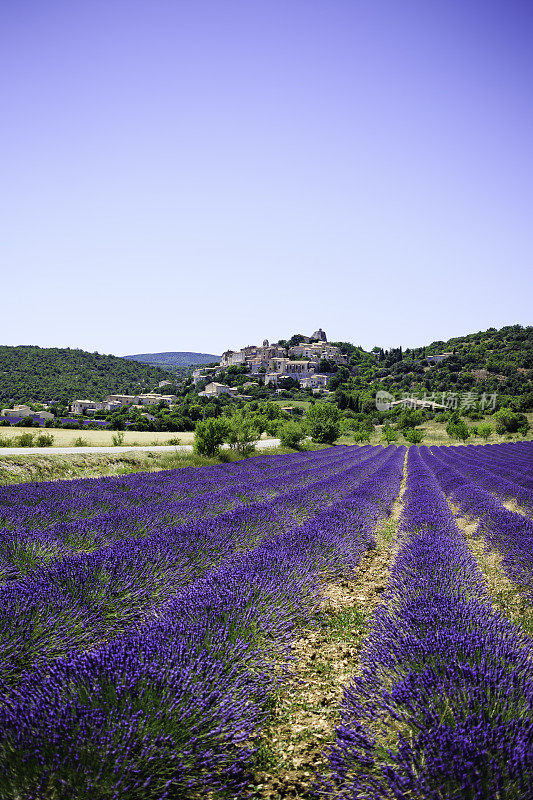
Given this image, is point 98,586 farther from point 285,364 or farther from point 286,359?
point 286,359

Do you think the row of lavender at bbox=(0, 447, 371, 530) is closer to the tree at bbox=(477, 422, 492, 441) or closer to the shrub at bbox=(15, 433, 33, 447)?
the shrub at bbox=(15, 433, 33, 447)

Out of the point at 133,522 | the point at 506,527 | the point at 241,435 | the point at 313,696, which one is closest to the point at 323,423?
the point at 241,435

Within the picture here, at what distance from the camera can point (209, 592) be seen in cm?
318

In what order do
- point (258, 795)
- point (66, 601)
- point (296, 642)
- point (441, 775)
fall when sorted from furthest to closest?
point (296, 642), point (66, 601), point (258, 795), point (441, 775)

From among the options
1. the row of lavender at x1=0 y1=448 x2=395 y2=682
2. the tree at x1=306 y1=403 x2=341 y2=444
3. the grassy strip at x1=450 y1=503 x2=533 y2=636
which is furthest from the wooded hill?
the row of lavender at x1=0 y1=448 x2=395 y2=682

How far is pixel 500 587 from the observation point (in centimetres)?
470

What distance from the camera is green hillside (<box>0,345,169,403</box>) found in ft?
225

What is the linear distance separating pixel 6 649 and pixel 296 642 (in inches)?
82.1

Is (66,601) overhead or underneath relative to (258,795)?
overhead

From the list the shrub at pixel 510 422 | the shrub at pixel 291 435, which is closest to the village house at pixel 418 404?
the shrub at pixel 510 422

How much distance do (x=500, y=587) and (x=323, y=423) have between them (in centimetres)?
2705

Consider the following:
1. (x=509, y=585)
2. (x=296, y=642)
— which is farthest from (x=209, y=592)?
(x=509, y=585)

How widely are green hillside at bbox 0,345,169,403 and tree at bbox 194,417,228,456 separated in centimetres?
5630

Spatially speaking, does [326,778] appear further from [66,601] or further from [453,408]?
[453,408]
